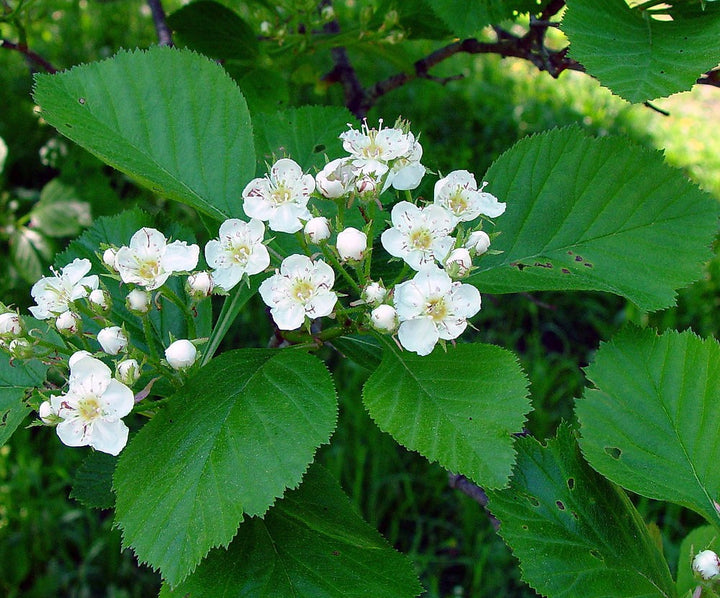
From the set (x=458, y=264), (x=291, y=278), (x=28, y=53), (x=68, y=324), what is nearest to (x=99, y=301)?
(x=68, y=324)

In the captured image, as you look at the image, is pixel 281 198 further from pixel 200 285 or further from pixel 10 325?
pixel 10 325

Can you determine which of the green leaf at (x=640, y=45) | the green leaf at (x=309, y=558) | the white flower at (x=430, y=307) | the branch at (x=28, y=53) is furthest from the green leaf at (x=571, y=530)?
the branch at (x=28, y=53)

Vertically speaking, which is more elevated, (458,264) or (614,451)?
(458,264)

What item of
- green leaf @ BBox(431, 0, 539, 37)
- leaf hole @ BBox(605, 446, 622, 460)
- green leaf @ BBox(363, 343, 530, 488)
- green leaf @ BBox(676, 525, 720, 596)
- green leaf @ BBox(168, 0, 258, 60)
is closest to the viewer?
green leaf @ BBox(363, 343, 530, 488)

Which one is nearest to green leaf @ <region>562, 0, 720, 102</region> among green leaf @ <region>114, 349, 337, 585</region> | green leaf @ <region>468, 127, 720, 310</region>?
green leaf @ <region>468, 127, 720, 310</region>

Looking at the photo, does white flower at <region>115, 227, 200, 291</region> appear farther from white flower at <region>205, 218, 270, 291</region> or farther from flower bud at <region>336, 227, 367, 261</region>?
flower bud at <region>336, 227, 367, 261</region>
